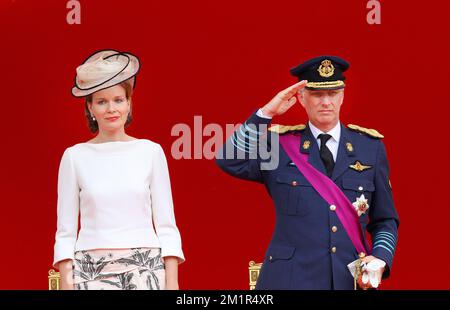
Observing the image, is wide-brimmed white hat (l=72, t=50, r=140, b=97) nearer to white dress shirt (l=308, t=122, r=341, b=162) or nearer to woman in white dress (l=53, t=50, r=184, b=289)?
woman in white dress (l=53, t=50, r=184, b=289)

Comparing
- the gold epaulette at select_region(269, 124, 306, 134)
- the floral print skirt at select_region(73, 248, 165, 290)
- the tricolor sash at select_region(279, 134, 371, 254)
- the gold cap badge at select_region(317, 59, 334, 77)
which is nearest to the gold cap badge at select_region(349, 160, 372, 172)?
the tricolor sash at select_region(279, 134, 371, 254)

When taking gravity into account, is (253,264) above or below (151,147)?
below

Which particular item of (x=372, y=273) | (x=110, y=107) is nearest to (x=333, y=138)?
(x=372, y=273)

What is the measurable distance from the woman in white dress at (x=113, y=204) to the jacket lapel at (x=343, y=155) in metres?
0.73

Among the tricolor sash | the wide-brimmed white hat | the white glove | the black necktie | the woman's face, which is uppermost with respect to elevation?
the wide-brimmed white hat

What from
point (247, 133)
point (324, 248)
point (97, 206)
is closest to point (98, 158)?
point (97, 206)

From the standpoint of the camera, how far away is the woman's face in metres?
5.16

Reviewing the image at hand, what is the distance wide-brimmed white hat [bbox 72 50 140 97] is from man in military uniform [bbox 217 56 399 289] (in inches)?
21.2

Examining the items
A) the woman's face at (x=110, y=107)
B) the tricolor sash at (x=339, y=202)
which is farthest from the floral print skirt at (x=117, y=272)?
the tricolor sash at (x=339, y=202)

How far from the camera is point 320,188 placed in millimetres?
5383

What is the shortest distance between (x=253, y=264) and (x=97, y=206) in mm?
1303

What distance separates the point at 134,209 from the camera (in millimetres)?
5109

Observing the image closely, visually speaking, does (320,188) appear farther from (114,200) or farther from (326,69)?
(114,200)

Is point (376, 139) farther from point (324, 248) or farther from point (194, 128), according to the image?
point (194, 128)
